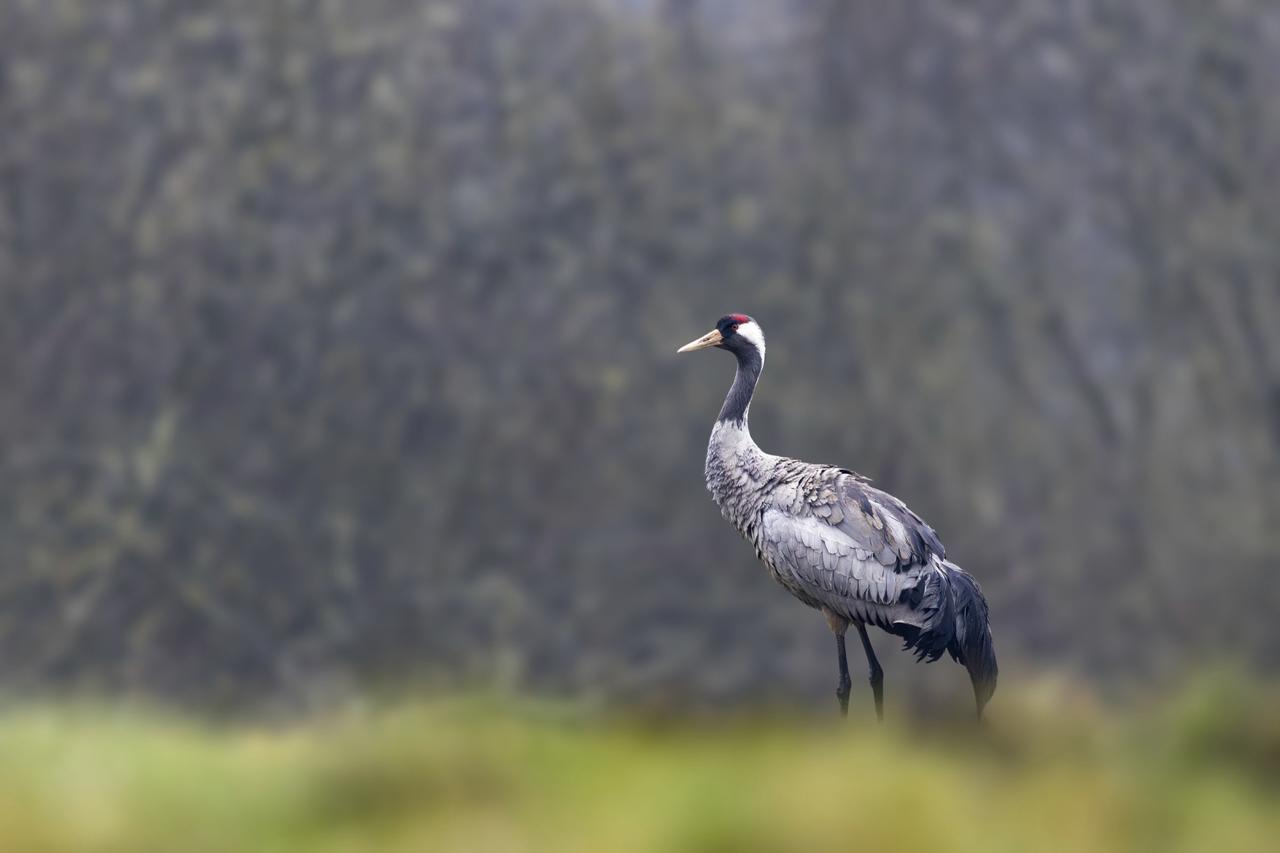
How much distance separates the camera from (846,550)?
16.6 ft

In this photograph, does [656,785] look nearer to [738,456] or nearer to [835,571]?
[835,571]

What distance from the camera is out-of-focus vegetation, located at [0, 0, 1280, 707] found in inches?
411

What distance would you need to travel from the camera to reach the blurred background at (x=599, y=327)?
10430 millimetres

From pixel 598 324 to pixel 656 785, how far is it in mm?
6083

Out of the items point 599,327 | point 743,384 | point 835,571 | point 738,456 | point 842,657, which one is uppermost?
point 599,327

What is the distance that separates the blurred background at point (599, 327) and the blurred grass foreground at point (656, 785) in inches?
171

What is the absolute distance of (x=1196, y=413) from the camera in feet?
35.4

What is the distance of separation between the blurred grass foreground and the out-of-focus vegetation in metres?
4.47

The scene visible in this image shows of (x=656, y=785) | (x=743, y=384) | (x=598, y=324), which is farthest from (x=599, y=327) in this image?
(x=656, y=785)

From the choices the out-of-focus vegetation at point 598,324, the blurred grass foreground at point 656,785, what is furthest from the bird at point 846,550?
the out-of-focus vegetation at point 598,324

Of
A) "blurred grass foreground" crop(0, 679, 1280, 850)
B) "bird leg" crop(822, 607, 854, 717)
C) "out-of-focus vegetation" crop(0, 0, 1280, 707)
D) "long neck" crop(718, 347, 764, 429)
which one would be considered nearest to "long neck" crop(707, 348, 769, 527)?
"long neck" crop(718, 347, 764, 429)

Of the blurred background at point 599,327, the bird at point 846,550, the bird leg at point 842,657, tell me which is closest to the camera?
the bird at point 846,550

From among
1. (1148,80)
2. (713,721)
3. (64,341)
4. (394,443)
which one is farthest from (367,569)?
(1148,80)

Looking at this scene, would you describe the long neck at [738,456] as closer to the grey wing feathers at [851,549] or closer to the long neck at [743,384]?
the long neck at [743,384]
